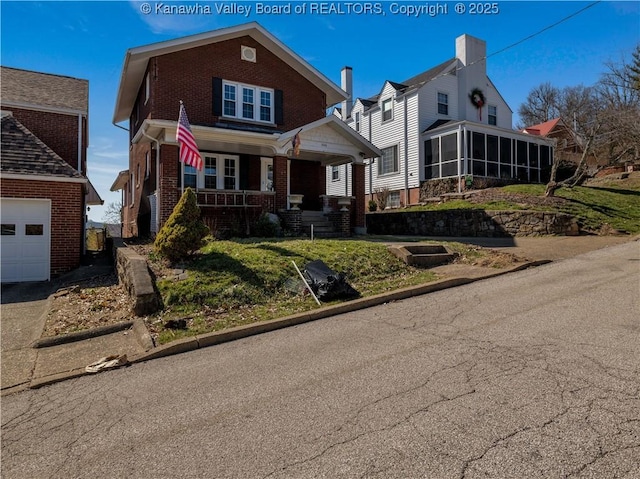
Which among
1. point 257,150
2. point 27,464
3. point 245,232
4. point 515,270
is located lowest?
point 27,464

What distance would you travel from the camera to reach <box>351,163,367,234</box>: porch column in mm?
16562

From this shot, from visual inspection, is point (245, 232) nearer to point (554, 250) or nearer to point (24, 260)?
point (24, 260)

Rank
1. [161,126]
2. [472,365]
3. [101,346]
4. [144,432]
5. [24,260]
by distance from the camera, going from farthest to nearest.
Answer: [161,126] → [24,260] → [101,346] → [472,365] → [144,432]

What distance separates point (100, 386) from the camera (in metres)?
4.75

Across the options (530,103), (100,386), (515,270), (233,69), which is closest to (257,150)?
(233,69)

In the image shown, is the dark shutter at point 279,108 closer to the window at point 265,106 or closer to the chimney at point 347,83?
the window at point 265,106

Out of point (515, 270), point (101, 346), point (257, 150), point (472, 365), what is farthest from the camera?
point (257, 150)

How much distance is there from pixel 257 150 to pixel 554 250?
1079cm

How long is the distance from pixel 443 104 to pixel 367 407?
85.0ft

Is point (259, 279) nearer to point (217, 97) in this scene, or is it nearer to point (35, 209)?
point (35, 209)

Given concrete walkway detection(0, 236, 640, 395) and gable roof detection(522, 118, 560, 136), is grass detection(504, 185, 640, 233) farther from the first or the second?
gable roof detection(522, 118, 560, 136)

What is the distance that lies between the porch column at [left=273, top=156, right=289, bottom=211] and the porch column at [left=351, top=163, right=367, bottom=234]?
3253 millimetres

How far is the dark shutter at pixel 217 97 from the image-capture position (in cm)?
1581

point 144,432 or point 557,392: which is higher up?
point 557,392
